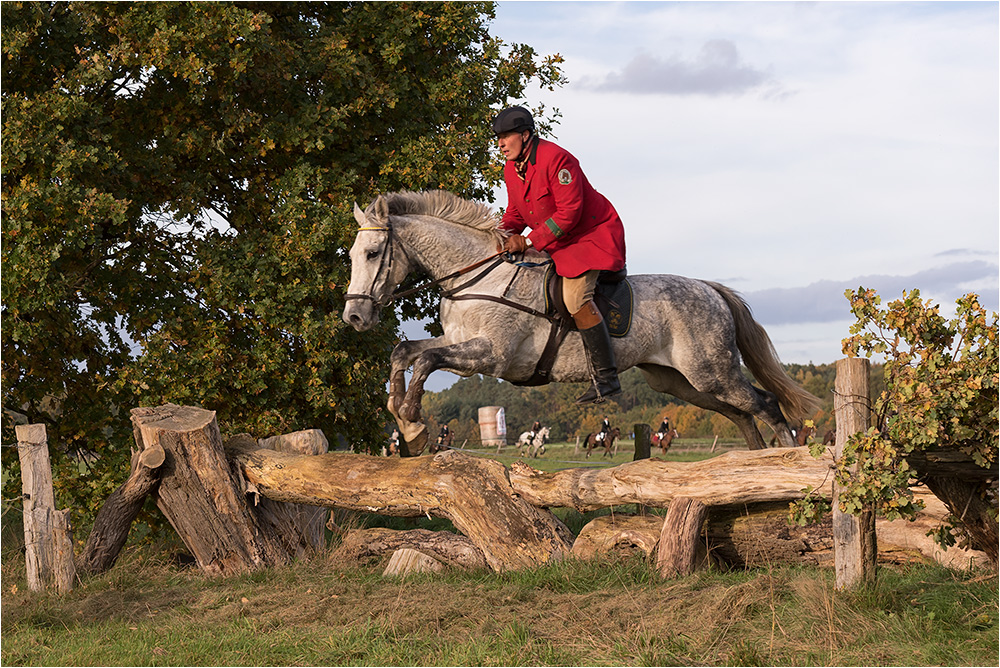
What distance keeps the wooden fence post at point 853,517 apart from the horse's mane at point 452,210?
3.49m

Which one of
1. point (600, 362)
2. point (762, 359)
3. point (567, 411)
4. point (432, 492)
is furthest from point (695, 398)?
point (567, 411)

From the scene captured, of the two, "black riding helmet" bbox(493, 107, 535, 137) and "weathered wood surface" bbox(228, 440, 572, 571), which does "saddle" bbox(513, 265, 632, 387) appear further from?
"black riding helmet" bbox(493, 107, 535, 137)

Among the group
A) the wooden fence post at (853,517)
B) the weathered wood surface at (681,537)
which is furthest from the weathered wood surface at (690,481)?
the wooden fence post at (853,517)

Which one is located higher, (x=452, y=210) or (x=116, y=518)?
(x=452, y=210)

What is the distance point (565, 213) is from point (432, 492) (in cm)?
264

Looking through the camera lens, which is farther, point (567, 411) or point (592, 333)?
point (567, 411)

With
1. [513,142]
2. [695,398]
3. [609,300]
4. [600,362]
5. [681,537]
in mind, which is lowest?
[681,537]

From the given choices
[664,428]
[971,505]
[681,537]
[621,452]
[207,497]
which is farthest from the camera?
[621,452]

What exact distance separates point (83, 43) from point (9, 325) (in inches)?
A: 128

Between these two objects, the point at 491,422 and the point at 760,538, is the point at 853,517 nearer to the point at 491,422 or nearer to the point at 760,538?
the point at 760,538

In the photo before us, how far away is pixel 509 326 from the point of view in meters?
7.80

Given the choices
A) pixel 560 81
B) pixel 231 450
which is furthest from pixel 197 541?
pixel 560 81

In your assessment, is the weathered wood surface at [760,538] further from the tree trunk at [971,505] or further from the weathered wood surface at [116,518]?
the weathered wood surface at [116,518]

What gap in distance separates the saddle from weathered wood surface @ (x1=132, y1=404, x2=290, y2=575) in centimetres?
299
